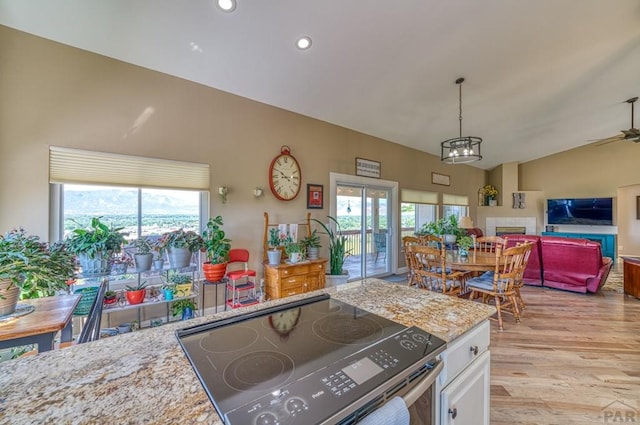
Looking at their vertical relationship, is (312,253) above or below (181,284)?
above

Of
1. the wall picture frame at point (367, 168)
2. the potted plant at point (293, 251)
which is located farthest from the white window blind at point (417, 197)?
the potted plant at point (293, 251)

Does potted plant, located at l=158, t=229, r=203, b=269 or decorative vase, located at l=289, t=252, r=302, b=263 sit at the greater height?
potted plant, located at l=158, t=229, r=203, b=269

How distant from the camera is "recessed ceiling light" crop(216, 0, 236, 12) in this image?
221 cm

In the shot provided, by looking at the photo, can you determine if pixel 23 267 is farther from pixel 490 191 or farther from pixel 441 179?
pixel 490 191

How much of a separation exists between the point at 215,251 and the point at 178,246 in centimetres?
43

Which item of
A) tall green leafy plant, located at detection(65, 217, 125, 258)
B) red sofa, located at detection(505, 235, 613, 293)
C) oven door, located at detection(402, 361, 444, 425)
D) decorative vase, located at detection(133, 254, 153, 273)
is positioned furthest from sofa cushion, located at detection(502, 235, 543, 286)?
tall green leafy plant, located at detection(65, 217, 125, 258)

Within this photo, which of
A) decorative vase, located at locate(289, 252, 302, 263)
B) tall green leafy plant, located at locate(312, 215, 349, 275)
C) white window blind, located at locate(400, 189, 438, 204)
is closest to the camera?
decorative vase, located at locate(289, 252, 302, 263)

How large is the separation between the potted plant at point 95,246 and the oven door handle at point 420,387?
2.43 m

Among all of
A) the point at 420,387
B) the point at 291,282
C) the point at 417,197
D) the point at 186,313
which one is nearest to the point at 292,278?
the point at 291,282

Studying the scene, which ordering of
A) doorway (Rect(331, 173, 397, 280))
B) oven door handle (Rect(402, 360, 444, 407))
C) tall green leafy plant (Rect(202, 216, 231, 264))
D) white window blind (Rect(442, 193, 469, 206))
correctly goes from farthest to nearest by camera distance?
white window blind (Rect(442, 193, 469, 206))
doorway (Rect(331, 173, 397, 280))
tall green leafy plant (Rect(202, 216, 231, 264))
oven door handle (Rect(402, 360, 444, 407))

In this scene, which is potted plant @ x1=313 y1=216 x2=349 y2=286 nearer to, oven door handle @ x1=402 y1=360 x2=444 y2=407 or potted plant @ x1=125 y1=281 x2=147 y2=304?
potted plant @ x1=125 y1=281 x2=147 y2=304

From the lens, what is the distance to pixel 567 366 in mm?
2422

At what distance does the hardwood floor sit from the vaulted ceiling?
10.8 feet

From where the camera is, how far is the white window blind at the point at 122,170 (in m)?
2.66
